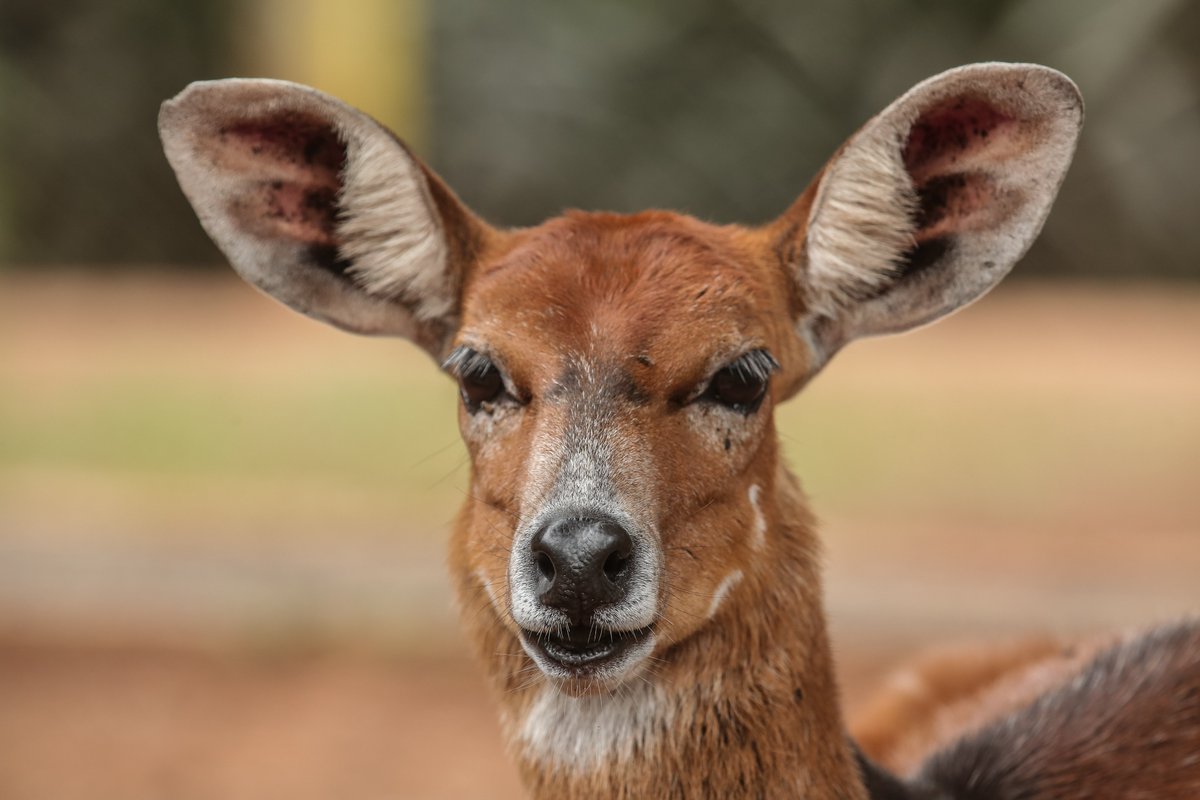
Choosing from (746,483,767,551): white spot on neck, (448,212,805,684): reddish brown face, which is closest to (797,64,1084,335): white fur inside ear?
(448,212,805,684): reddish brown face

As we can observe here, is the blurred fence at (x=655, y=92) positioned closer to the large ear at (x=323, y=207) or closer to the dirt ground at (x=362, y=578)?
the dirt ground at (x=362, y=578)

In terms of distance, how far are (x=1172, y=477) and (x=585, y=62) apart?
948 cm

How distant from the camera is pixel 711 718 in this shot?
3488 millimetres

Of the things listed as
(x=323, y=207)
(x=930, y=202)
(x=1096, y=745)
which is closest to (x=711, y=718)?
(x=1096, y=745)

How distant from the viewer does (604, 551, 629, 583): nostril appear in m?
3.24

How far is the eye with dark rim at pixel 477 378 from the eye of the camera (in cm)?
369

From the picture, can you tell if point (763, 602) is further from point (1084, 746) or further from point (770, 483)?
point (1084, 746)

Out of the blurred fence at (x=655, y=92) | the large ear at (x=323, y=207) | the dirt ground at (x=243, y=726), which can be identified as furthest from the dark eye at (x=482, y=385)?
the blurred fence at (x=655, y=92)

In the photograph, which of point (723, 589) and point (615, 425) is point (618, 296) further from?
point (723, 589)

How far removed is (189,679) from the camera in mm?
8633

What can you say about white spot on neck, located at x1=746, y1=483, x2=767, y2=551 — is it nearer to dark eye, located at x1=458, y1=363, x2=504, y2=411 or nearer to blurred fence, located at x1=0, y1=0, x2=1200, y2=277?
dark eye, located at x1=458, y1=363, x2=504, y2=411

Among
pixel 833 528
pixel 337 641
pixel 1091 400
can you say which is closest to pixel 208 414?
pixel 337 641

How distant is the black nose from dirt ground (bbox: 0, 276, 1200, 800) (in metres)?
4.41

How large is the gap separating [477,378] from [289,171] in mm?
794
